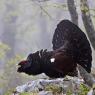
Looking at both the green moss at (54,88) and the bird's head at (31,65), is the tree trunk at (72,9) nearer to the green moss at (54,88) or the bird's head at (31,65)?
the bird's head at (31,65)

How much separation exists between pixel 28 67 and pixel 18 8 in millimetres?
33473

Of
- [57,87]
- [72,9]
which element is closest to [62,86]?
[57,87]

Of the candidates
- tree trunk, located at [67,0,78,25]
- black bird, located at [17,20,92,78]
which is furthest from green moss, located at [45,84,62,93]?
tree trunk, located at [67,0,78,25]

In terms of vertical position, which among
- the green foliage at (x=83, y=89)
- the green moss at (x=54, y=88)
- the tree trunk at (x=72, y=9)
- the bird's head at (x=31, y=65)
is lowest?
the green foliage at (x=83, y=89)

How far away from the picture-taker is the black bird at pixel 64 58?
508cm

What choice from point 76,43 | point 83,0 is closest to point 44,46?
point 83,0

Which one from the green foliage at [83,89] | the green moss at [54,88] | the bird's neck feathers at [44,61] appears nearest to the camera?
A: the green foliage at [83,89]

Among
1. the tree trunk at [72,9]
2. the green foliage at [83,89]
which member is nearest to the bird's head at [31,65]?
the green foliage at [83,89]

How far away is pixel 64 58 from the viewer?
512 centimetres

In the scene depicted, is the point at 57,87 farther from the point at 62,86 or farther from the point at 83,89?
the point at 83,89

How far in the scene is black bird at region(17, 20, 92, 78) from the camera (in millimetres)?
5082

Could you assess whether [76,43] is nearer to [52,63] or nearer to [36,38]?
[52,63]

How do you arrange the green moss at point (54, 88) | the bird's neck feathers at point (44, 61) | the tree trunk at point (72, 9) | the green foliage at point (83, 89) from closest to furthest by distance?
the green foliage at point (83, 89), the green moss at point (54, 88), the bird's neck feathers at point (44, 61), the tree trunk at point (72, 9)

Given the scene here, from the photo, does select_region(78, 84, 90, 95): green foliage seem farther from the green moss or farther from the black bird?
the black bird
